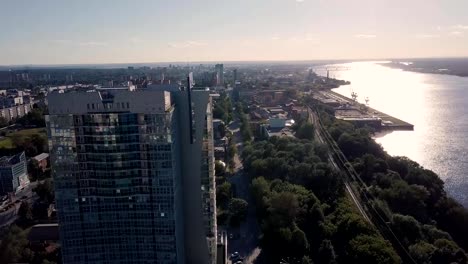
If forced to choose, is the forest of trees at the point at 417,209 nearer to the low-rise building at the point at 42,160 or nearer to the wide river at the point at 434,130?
the wide river at the point at 434,130

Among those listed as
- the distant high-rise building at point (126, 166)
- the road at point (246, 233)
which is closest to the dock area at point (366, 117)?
the road at point (246, 233)

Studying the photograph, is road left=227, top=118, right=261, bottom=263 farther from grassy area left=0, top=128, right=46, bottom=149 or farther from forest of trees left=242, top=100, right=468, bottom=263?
grassy area left=0, top=128, right=46, bottom=149

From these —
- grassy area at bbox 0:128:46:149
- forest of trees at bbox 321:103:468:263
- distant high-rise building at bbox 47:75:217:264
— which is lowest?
forest of trees at bbox 321:103:468:263

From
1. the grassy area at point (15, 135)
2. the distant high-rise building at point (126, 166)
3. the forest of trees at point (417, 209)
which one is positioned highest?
the distant high-rise building at point (126, 166)

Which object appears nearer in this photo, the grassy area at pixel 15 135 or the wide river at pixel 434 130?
the wide river at pixel 434 130

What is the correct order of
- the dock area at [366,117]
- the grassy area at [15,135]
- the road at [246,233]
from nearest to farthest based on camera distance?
the road at [246,233] → the grassy area at [15,135] → the dock area at [366,117]

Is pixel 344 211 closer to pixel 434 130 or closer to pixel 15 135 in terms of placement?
pixel 434 130

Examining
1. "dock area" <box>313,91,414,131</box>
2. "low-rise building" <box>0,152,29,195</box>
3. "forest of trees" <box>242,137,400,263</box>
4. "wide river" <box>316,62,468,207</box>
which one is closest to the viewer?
"forest of trees" <box>242,137,400,263</box>

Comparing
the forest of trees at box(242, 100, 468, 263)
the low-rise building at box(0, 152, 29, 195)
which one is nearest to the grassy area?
the low-rise building at box(0, 152, 29, 195)

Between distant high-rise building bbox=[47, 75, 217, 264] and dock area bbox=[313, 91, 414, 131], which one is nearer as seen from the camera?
distant high-rise building bbox=[47, 75, 217, 264]
